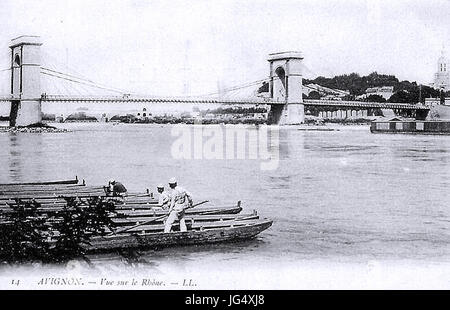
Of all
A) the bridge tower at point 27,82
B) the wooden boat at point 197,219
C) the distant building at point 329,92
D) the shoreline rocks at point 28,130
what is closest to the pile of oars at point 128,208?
the wooden boat at point 197,219

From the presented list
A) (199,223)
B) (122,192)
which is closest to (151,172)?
(122,192)

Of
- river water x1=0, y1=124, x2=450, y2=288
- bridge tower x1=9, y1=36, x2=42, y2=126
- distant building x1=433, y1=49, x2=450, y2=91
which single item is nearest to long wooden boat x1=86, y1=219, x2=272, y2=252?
river water x1=0, y1=124, x2=450, y2=288

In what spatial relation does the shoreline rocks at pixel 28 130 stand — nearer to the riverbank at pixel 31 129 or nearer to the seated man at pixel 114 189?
the riverbank at pixel 31 129

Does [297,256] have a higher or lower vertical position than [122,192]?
lower

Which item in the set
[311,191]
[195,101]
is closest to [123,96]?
[195,101]

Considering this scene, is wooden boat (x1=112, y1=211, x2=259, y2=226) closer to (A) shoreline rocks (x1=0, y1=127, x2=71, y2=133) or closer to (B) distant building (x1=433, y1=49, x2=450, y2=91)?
(B) distant building (x1=433, y1=49, x2=450, y2=91)

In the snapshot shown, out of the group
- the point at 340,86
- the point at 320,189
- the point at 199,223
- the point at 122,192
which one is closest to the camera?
the point at 199,223
